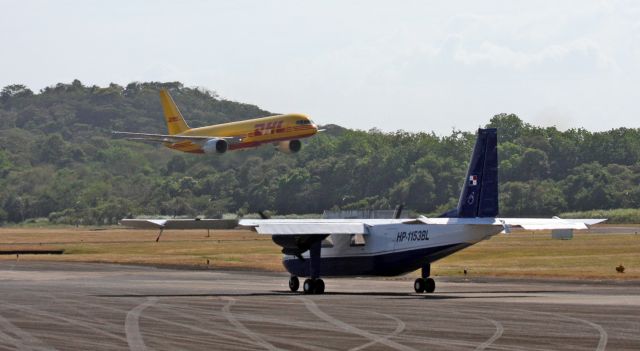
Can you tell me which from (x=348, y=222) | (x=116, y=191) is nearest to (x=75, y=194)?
(x=116, y=191)

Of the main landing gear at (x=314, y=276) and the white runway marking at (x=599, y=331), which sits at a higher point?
the main landing gear at (x=314, y=276)

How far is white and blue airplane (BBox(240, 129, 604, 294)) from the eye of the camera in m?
42.3

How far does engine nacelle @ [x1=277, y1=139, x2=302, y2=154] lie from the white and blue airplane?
2299 inches

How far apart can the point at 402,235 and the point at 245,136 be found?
6859 centimetres

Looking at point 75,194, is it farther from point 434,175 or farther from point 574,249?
point 574,249

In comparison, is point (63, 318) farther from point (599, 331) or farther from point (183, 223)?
point (599, 331)

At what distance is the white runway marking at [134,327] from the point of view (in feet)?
86.2

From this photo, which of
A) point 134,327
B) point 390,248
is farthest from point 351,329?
point 390,248

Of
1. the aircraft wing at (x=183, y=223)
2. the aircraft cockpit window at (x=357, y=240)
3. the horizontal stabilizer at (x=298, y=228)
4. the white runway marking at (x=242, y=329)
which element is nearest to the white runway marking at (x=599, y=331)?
the white runway marking at (x=242, y=329)

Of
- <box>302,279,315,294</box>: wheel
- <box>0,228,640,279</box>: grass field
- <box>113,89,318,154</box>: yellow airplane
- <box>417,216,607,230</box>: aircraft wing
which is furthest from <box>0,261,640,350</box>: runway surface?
<box>113,89,318,154</box>: yellow airplane

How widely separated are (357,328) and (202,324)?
3970 mm

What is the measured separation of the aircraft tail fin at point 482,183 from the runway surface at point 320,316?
2900mm

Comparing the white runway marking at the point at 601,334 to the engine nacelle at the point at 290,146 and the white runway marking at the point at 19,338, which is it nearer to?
the white runway marking at the point at 19,338

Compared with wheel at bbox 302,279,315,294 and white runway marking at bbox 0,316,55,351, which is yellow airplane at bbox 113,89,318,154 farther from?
white runway marking at bbox 0,316,55,351
